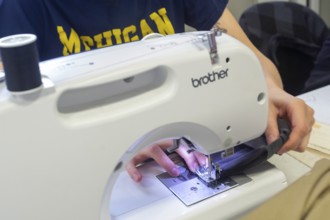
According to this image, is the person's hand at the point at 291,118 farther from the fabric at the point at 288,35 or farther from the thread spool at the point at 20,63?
the fabric at the point at 288,35

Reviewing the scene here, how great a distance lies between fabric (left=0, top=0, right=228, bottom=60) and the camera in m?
0.86

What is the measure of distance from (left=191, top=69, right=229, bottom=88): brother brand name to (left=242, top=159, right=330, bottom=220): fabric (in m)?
0.18

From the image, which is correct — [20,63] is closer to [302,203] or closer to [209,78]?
[209,78]

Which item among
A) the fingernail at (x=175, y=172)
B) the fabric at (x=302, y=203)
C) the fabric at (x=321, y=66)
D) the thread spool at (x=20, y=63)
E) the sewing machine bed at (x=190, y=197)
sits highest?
the thread spool at (x=20, y=63)

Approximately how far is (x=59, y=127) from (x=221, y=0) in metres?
0.56

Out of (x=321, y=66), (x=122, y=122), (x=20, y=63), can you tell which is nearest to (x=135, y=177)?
(x=122, y=122)

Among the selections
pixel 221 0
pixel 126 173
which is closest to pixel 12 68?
pixel 126 173

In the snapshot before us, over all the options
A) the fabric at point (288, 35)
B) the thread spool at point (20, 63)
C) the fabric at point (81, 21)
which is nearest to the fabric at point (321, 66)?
the fabric at point (288, 35)

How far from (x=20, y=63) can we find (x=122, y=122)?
0.14 meters

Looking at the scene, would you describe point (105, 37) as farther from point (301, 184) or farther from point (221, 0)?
point (301, 184)

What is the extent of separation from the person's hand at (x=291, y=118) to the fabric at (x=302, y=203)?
0.12 m

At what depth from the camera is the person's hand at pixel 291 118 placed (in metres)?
0.79

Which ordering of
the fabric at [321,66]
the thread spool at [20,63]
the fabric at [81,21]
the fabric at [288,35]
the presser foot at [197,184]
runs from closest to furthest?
the thread spool at [20,63], the presser foot at [197,184], the fabric at [81,21], the fabric at [321,66], the fabric at [288,35]

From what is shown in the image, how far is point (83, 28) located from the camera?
2.95 feet
